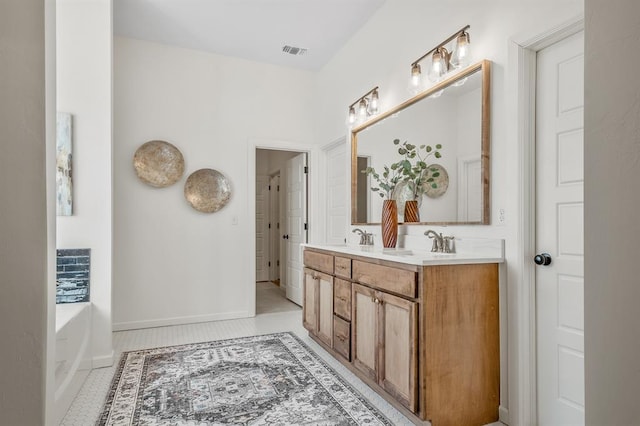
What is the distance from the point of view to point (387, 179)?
312 centimetres

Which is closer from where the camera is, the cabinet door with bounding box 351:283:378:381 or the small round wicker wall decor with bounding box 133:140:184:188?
the cabinet door with bounding box 351:283:378:381

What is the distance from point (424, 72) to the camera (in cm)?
263

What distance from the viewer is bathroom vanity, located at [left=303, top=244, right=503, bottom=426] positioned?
1835mm

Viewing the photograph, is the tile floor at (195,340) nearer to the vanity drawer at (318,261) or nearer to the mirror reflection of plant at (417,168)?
the vanity drawer at (318,261)

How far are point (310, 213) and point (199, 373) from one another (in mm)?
2398

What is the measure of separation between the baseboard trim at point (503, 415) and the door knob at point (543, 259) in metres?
0.81

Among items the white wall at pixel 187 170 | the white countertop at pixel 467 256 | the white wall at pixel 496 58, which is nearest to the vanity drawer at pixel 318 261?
the white countertop at pixel 467 256

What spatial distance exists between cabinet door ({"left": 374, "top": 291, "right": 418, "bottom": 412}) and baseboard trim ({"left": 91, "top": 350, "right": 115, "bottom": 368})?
2.05 m

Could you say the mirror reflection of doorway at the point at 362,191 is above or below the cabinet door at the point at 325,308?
above

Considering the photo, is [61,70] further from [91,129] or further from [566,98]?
[566,98]

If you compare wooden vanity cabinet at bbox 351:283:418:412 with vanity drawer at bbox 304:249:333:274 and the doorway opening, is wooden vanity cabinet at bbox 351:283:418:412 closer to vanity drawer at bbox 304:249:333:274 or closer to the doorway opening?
vanity drawer at bbox 304:249:333:274

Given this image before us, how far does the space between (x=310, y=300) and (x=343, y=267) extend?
0.77 m

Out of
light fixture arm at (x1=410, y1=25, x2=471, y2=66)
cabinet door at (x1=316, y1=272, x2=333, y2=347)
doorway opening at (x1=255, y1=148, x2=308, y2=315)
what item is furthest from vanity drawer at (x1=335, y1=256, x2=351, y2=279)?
doorway opening at (x1=255, y1=148, x2=308, y2=315)

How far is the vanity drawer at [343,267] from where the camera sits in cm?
260
